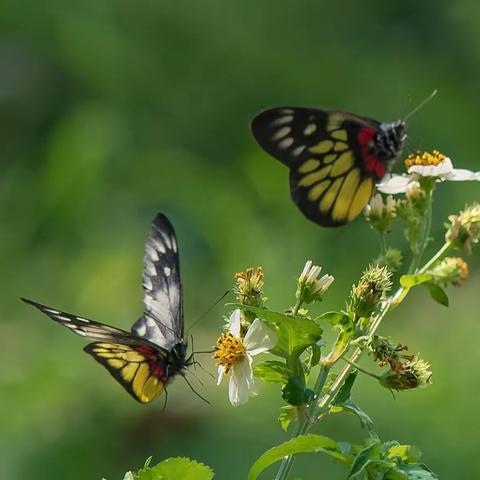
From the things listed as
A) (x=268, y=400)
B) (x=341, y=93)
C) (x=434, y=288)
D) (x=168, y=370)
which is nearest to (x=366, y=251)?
(x=268, y=400)

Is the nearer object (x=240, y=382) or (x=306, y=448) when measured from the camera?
(x=306, y=448)

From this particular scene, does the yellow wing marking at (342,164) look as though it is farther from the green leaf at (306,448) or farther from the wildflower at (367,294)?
the green leaf at (306,448)

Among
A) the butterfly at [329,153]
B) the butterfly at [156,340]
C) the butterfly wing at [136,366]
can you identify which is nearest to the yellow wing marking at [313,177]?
the butterfly at [329,153]

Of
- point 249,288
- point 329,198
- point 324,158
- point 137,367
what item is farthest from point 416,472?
point 324,158

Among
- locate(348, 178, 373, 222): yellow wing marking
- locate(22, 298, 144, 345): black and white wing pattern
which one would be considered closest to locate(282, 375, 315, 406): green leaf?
locate(22, 298, 144, 345): black and white wing pattern

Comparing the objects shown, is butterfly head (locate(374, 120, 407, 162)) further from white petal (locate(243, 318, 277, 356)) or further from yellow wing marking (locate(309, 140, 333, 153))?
white petal (locate(243, 318, 277, 356))

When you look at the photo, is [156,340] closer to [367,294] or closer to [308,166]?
[308,166]
